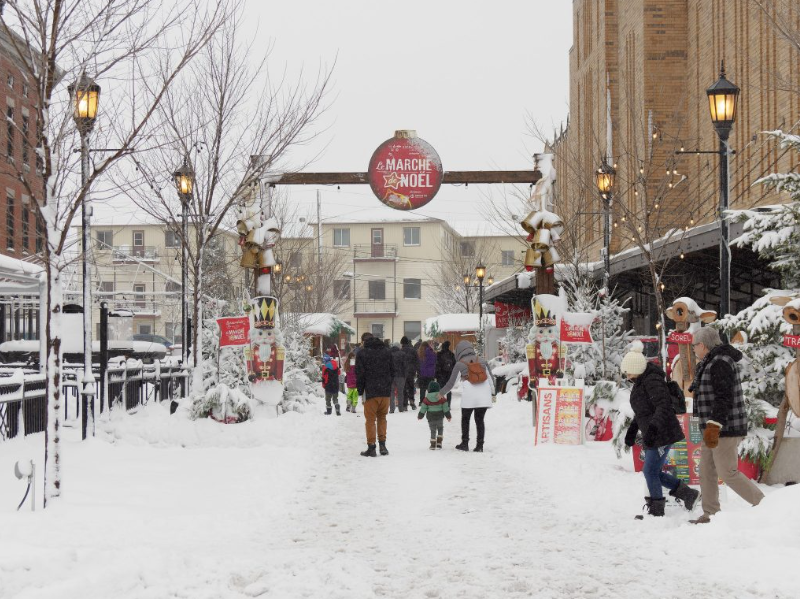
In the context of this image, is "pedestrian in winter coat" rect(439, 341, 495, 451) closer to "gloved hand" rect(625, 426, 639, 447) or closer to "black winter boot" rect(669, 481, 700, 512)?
"gloved hand" rect(625, 426, 639, 447)

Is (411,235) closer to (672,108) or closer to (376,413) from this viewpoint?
(672,108)

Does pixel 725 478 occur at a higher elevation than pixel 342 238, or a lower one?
lower

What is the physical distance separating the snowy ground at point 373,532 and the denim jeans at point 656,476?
10.2 inches

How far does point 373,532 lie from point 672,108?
88.5 feet

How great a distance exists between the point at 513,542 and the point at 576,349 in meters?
12.1

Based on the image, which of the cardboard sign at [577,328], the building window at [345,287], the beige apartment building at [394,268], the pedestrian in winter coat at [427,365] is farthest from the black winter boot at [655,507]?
the beige apartment building at [394,268]

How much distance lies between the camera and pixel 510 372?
27281 mm

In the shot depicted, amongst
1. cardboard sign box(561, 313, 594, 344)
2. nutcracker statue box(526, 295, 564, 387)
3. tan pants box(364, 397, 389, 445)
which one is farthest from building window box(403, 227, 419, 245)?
tan pants box(364, 397, 389, 445)

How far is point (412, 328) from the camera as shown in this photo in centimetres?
7931

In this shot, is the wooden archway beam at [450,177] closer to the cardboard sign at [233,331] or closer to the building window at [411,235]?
the cardboard sign at [233,331]

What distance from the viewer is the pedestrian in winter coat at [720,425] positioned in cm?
808

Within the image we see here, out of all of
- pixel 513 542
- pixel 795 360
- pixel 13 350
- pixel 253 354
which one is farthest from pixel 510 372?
pixel 513 542

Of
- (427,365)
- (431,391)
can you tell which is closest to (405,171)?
(431,391)

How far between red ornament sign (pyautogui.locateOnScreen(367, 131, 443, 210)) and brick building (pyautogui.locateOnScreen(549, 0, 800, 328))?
13.7 ft
